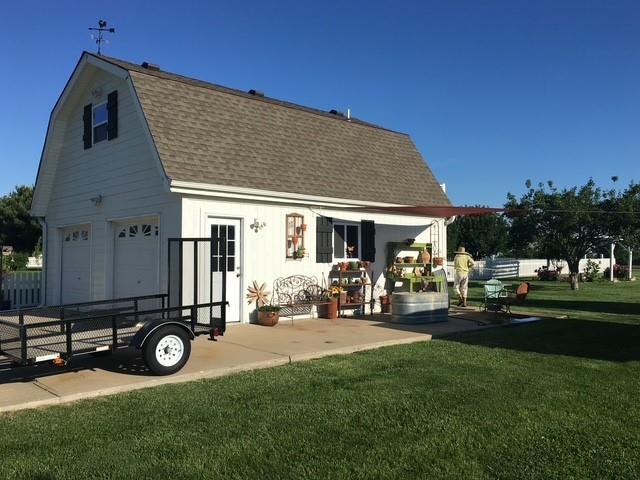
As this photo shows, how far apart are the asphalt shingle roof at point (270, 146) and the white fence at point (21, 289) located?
7078mm

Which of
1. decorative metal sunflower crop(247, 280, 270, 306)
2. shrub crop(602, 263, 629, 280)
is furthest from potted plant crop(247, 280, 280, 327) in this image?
shrub crop(602, 263, 629, 280)

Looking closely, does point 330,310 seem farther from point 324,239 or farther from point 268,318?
point 268,318

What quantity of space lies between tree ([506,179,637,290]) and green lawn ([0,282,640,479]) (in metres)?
17.0

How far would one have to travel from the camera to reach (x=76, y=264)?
14.1m

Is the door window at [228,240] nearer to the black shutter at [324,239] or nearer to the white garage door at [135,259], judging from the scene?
the white garage door at [135,259]

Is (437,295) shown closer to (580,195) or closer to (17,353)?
(17,353)

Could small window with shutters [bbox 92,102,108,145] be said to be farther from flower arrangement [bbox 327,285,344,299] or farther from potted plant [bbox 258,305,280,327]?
flower arrangement [bbox 327,285,344,299]

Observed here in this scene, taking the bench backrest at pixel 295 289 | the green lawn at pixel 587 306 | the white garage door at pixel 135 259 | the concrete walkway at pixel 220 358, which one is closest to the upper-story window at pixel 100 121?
the white garage door at pixel 135 259

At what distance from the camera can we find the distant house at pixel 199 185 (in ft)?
35.8

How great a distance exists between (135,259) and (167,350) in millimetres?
5565

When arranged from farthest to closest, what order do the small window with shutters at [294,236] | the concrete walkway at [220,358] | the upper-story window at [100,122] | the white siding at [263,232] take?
the upper-story window at [100,122], the small window with shutters at [294,236], the white siding at [263,232], the concrete walkway at [220,358]

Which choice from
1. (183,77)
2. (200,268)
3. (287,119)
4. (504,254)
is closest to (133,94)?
(183,77)

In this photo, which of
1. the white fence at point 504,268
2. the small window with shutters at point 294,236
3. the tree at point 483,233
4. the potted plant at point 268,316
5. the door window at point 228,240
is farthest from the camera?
the tree at point 483,233

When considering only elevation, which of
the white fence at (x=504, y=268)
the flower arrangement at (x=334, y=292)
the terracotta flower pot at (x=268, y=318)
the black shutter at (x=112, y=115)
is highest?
the black shutter at (x=112, y=115)
